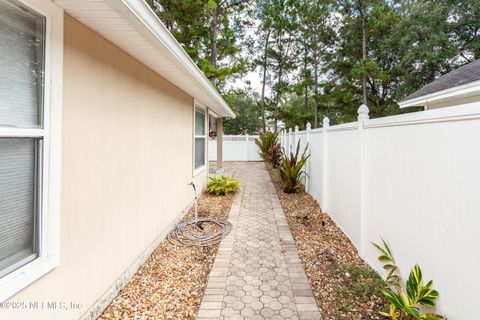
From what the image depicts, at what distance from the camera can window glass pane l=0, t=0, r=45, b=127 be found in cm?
146

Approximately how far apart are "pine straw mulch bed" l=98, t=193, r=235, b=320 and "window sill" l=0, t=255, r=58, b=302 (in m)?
0.82

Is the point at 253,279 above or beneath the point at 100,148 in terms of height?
beneath

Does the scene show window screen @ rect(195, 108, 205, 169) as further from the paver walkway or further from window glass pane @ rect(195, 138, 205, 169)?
the paver walkway

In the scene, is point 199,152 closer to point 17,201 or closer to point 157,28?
point 157,28

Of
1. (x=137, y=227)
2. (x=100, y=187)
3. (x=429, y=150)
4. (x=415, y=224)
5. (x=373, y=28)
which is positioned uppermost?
(x=373, y=28)

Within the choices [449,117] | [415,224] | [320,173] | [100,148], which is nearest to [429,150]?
[449,117]

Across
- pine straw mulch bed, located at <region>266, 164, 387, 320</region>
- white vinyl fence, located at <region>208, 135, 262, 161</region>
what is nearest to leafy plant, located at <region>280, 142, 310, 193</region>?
pine straw mulch bed, located at <region>266, 164, 387, 320</region>

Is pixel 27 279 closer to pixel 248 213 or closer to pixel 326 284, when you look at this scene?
pixel 326 284

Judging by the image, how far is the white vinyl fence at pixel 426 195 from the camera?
157cm

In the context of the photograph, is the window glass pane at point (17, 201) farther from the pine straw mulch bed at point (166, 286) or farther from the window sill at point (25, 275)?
the pine straw mulch bed at point (166, 286)

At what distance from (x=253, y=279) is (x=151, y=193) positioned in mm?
1693

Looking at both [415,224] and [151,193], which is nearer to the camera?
[415,224]

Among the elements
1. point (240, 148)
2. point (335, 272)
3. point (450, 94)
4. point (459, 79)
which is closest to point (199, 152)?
point (335, 272)

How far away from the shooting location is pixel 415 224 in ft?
7.00
